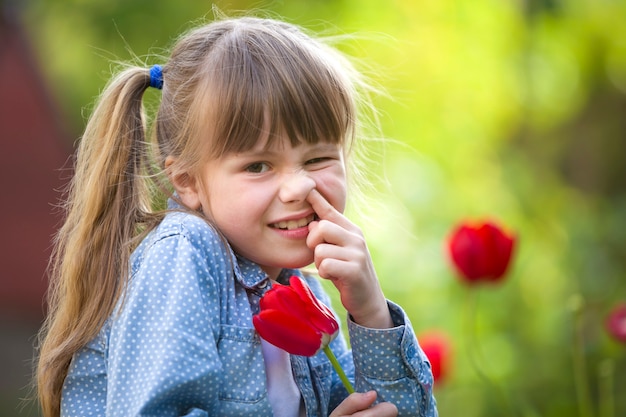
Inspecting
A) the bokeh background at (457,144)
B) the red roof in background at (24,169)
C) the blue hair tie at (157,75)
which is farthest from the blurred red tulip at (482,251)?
the red roof in background at (24,169)

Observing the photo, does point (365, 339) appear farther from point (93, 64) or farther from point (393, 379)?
point (93, 64)

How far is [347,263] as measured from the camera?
1709mm

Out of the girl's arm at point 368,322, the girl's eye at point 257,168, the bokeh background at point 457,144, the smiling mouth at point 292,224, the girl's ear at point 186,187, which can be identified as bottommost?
the bokeh background at point 457,144

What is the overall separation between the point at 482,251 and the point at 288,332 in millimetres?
1103

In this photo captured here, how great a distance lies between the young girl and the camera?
66.0 inches

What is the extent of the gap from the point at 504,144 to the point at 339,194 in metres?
4.63

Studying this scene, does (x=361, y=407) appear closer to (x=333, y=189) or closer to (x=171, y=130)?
(x=333, y=189)

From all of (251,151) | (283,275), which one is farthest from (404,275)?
(251,151)

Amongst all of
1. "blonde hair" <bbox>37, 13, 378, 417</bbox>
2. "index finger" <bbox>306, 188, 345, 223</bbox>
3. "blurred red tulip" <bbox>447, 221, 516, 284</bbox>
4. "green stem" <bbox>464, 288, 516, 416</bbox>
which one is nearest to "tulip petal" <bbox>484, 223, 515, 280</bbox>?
"blurred red tulip" <bbox>447, 221, 516, 284</bbox>

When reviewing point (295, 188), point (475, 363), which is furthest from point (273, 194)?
point (475, 363)

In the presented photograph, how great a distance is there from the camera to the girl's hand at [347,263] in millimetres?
1711

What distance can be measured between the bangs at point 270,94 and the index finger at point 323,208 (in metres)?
0.10

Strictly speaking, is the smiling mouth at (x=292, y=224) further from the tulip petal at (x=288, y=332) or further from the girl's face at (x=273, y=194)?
the tulip petal at (x=288, y=332)

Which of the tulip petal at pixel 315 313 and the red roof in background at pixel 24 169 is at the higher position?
the tulip petal at pixel 315 313
